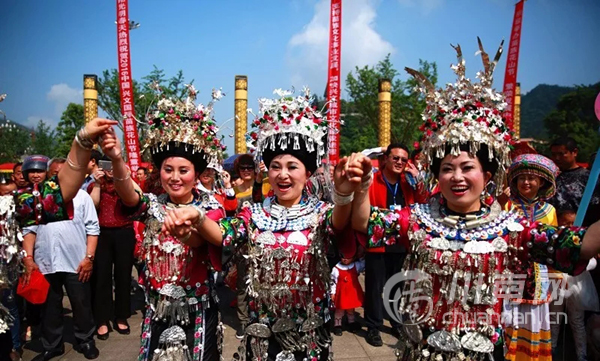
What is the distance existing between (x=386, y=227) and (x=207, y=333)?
55.8 inches

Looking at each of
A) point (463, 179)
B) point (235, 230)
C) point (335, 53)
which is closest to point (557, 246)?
point (463, 179)

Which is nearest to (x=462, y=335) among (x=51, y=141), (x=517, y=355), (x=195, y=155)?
(x=195, y=155)

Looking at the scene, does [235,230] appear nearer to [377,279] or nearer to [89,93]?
[377,279]

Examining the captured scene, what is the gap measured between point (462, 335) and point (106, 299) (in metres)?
4.11

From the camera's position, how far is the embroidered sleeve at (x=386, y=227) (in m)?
2.19

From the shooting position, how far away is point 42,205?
87.4 inches

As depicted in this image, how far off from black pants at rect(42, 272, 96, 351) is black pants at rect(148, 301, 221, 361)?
2003 millimetres

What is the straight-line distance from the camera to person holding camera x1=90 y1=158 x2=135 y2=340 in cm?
488

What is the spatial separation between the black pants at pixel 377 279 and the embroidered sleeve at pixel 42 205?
3311 millimetres

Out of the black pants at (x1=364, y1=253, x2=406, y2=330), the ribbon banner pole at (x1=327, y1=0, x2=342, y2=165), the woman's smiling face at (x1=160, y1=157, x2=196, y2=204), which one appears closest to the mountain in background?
the ribbon banner pole at (x1=327, y1=0, x2=342, y2=165)

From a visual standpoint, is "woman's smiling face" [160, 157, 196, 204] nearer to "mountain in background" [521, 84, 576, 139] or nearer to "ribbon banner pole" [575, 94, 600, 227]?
"ribbon banner pole" [575, 94, 600, 227]

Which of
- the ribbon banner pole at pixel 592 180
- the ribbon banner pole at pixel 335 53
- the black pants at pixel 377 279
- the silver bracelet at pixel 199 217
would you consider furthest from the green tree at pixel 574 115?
the silver bracelet at pixel 199 217

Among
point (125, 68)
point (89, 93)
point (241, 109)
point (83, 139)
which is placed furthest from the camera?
point (241, 109)

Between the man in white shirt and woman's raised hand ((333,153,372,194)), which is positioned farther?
the man in white shirt
